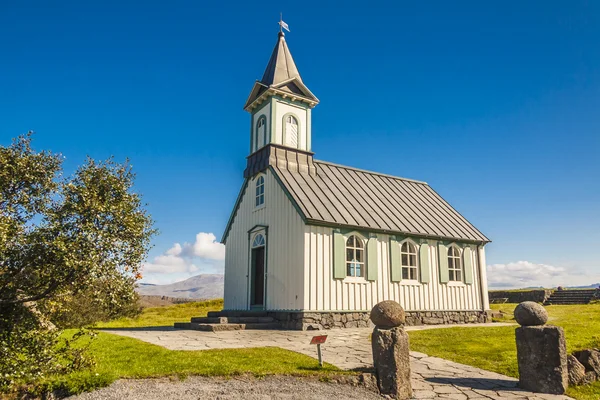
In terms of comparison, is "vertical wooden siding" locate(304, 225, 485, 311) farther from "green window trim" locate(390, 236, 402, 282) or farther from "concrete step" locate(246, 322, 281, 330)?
"concrete step" locate(246, 322, 281, 330)

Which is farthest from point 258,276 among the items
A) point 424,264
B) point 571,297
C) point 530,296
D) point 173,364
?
point 571,297

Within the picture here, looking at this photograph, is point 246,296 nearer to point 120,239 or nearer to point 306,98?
point 306,98

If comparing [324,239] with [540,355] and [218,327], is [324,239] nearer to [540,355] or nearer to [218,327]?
[218,327]

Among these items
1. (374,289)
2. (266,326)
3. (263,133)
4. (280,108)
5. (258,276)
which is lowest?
(266,326)

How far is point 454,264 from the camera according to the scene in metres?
19.2

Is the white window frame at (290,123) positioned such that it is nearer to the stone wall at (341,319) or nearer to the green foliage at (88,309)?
the stone wall at (341,319)

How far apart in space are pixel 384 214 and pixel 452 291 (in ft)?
14.1

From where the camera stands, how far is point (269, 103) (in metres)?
18.7

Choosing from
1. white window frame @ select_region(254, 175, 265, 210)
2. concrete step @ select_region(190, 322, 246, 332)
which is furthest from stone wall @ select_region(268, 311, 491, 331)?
white window frame @ select_region(254, 175, 265, 210)

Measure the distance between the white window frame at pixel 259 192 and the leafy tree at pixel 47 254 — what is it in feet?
37.9

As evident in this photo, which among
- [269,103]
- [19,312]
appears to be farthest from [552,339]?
[269,103]

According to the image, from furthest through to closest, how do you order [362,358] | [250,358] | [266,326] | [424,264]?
1. [424,264]
2. [266,326]
3. [362,358]
4. [250,358]

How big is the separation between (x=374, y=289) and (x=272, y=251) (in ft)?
13.0

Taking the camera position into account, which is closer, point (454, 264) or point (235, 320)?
point (235, 320)
